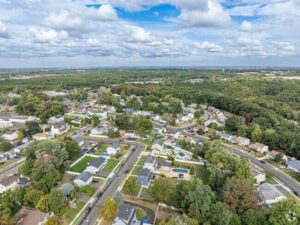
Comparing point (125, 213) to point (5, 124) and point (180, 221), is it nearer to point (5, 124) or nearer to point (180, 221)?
point (180, 221)

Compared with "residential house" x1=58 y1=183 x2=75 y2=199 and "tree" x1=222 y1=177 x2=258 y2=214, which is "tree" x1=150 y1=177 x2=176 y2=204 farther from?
"residential house" x1=58 y1=183 x2=75 y2=199

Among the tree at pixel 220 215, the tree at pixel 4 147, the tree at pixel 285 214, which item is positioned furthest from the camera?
the tree at pixel 4 147

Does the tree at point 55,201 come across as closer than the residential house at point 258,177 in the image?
Yes

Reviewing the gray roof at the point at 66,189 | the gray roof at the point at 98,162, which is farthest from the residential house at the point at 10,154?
the gray roof at the point at 66,189

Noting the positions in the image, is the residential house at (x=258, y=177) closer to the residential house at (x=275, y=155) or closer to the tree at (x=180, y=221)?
the residential house at (x=275, y=155)

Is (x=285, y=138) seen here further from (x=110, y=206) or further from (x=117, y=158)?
(x=110, y=206)

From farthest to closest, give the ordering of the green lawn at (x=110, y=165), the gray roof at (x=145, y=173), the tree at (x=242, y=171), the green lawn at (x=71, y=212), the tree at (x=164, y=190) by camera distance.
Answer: the green lawn at (x=110, y=165), the gray roof at (x=145, y=173), the tree at (x=242, y=171), the tree at (x=164, y=190), the green lawn at (x=71, y=212)

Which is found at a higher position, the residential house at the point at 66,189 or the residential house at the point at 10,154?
the residential house at the point at 66,189
